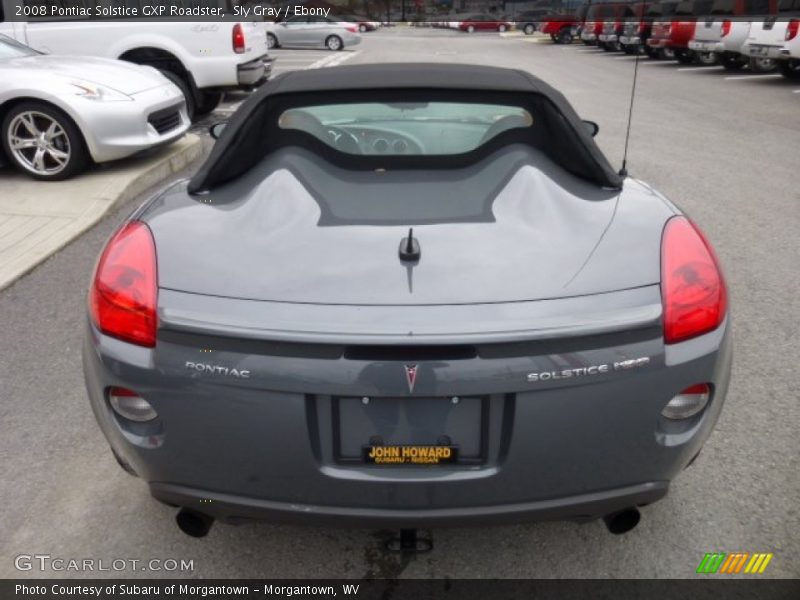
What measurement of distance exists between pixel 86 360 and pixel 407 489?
99 cm

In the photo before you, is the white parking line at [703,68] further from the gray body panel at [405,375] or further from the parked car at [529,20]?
the parked car at [529,20]

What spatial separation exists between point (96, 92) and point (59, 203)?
117 cm

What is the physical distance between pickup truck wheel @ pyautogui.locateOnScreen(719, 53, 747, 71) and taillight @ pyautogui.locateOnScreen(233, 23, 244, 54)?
13728 mm

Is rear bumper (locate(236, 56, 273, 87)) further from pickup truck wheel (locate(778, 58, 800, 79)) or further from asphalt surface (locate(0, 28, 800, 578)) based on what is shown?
pickup truck wheel (locate(778, 58, 800, 79))

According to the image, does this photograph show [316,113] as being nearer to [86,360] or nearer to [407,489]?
[86,360]

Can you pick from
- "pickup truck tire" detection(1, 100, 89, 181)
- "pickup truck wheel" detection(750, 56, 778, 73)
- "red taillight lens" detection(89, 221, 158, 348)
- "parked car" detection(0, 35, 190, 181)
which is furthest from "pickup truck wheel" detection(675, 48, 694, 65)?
"red taillight lens" detection(89, 221, 158, 348)

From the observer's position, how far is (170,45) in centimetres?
903

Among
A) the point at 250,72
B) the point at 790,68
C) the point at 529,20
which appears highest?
the point at 250,72

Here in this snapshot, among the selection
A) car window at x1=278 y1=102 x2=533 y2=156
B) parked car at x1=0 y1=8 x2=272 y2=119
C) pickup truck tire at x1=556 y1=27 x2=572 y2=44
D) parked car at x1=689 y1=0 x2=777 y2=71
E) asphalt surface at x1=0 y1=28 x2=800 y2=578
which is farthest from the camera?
pickup truck tire at x1=556 y1=27 x2=572 y2=44

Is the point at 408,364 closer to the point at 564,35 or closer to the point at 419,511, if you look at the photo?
the point at 419,511

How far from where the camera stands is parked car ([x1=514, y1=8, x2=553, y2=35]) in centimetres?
5050

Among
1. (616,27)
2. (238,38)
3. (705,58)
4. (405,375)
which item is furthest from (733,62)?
(405,375)

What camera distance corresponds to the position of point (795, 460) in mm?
2688

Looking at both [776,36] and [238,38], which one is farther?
[776,36]
